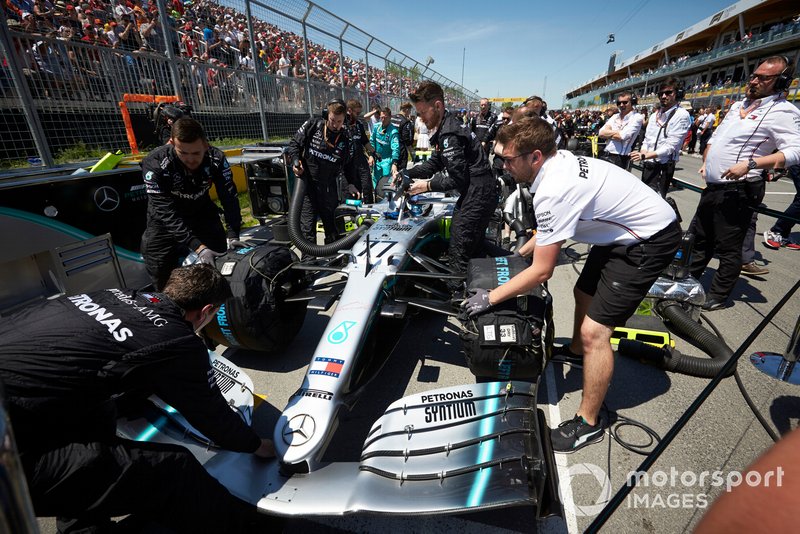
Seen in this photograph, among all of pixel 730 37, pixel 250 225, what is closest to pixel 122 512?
pixel 250 225

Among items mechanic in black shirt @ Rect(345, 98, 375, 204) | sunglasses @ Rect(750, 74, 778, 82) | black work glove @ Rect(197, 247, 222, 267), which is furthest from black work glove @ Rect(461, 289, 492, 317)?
mechanic in black shirt @ Rect(345, 98, 375, 204)

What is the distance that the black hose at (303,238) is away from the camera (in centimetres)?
373

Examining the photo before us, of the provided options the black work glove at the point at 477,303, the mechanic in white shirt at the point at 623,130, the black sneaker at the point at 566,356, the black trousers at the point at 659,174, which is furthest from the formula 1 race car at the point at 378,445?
the mechanic in white shirt at the point at 623,130

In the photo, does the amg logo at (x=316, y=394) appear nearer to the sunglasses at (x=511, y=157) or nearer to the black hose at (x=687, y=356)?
the sunglasses at (x=511, y=157)

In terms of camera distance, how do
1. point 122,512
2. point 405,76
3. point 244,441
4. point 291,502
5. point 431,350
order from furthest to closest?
point 405,76 → point 431,350 → point 244,441 → point 291,502 → point 122,512

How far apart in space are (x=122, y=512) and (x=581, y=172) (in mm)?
2595

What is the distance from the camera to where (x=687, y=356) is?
291 cm

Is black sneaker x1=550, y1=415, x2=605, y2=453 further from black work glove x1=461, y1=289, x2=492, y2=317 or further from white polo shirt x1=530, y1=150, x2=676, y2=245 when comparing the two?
white polo shirt x1=530, y1=150, x2=676, y2=245

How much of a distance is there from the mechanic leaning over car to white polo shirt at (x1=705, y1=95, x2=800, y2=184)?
4.52 meters

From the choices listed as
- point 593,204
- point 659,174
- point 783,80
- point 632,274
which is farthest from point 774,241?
point 593,204

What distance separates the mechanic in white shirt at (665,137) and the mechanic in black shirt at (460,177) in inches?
133

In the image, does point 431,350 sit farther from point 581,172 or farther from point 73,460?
point 73,460

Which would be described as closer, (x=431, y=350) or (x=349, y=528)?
(x=349, y=528)

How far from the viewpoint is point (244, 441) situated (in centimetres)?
173
